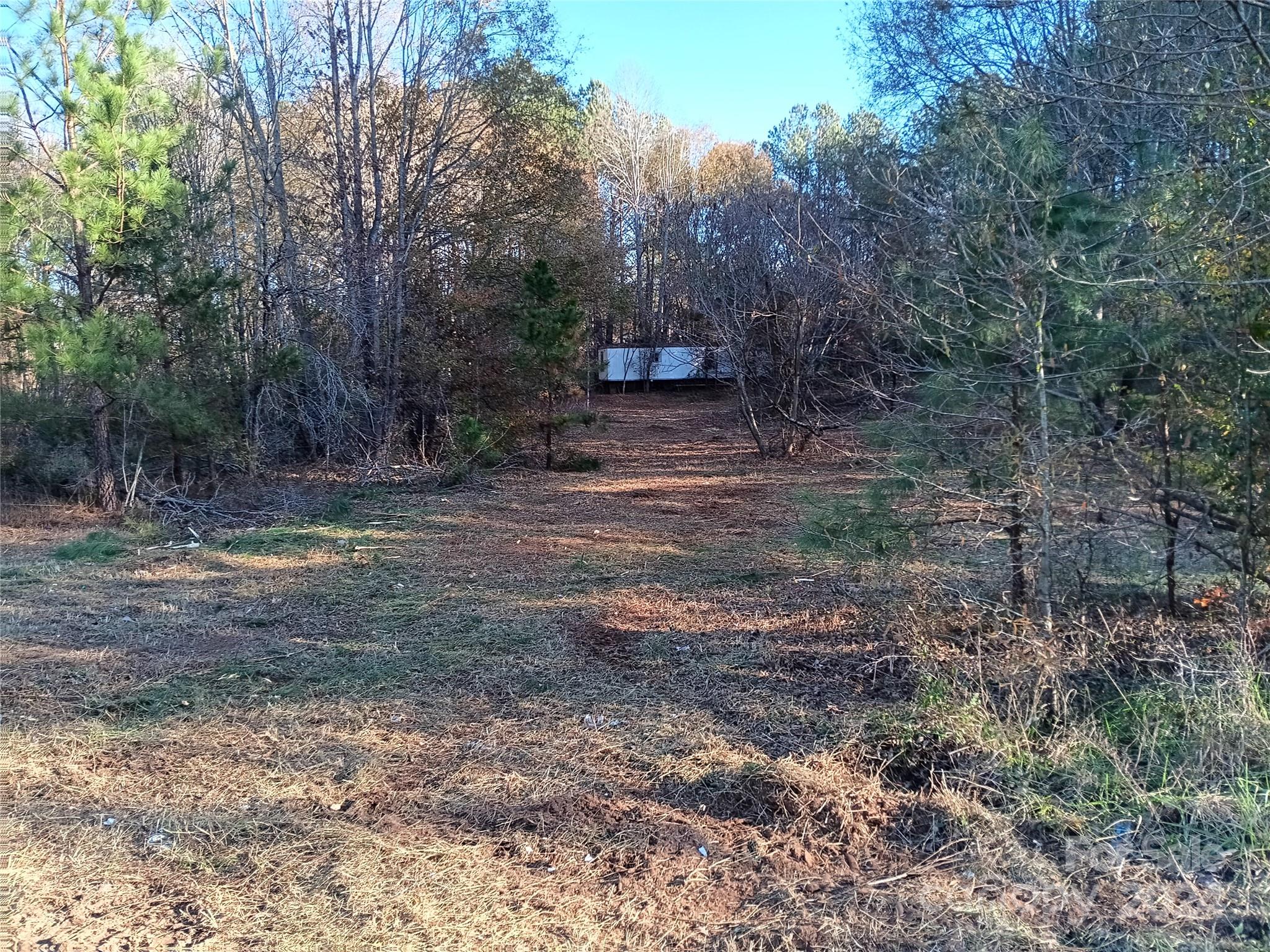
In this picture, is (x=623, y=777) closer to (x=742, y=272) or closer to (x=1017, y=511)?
(x=1017, y=511)

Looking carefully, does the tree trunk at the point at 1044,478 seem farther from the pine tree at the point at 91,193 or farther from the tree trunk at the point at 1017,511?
the pine tree at the point at 91,193

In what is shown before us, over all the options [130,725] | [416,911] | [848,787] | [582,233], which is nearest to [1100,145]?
[848,787]

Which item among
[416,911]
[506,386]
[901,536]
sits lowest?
[416,911]

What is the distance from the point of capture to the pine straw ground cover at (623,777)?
9.25 feet

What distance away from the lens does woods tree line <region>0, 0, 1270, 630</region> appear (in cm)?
442

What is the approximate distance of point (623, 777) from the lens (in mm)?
3830

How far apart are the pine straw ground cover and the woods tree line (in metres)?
0.89

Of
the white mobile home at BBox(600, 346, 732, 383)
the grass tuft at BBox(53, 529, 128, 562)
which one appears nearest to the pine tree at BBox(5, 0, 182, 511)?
the grass tuft at BBox(53, 529, 128, 562)

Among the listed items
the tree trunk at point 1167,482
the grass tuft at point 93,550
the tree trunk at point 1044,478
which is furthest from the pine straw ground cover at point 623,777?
the grass tuft at point 93,550

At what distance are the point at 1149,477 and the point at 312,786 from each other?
4.38 metres

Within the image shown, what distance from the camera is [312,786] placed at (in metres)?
3.81

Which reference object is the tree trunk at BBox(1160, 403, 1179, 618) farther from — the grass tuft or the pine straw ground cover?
the grass tuft

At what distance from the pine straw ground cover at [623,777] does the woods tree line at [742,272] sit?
892 millimetres

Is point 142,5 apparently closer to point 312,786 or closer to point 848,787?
point 312,786
